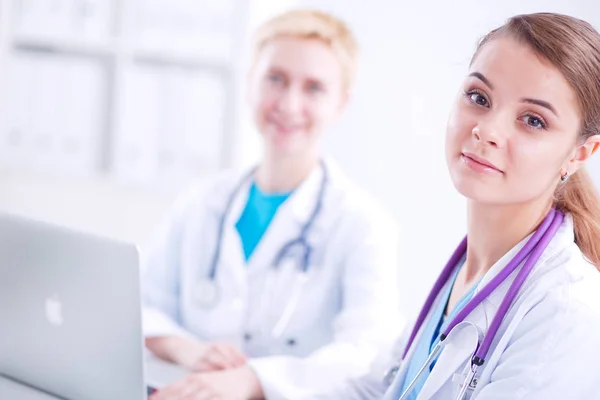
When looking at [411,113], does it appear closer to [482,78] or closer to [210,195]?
[210,195]

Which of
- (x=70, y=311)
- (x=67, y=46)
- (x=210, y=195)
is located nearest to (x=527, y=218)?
(x=70, y=311)

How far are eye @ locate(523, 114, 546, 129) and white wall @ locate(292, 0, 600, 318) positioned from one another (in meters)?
1.33

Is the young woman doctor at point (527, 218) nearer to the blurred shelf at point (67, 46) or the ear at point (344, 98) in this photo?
the ear at point (344, 98)

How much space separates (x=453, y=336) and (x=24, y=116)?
243 centimetres

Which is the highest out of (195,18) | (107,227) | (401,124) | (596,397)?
(195,18)

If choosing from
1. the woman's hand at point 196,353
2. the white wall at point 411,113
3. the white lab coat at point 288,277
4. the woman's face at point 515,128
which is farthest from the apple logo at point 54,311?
the white wall at point 411,113

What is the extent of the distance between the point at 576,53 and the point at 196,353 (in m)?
1.00

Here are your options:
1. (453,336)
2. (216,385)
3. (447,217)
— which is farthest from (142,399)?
(447,217)

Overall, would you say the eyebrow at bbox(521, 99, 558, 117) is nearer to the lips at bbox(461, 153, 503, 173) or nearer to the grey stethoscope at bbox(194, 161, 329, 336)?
the lips at bbox(461, 153, 503, 173)

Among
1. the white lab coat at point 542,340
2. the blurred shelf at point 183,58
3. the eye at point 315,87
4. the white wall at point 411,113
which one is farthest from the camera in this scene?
the blurred shelf at point 183,58

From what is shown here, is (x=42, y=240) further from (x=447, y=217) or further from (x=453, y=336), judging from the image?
(x=447, y=217)

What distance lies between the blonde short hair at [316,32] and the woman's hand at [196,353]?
2.59 ft

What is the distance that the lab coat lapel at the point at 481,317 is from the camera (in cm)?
138

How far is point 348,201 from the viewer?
7.05 feet
